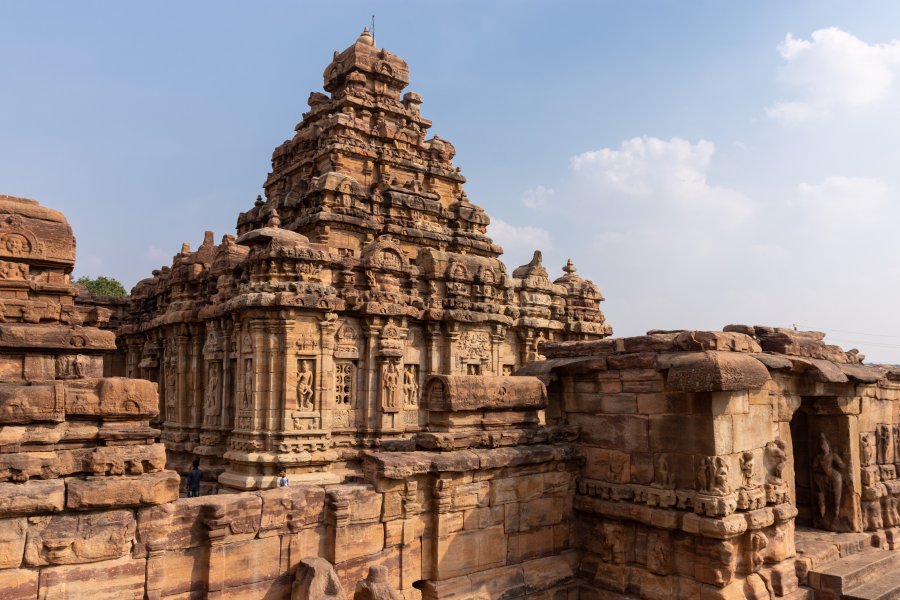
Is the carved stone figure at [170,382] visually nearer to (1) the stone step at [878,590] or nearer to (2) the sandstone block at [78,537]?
(2) the sandstone block at [78,537]

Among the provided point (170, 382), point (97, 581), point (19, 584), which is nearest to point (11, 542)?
point (19, 584)

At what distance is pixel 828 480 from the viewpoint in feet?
30.3

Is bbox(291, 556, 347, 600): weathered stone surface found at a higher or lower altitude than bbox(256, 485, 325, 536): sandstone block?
lower

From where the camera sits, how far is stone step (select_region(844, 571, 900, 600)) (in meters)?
7.43

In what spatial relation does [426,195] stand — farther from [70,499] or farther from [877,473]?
[70,499]

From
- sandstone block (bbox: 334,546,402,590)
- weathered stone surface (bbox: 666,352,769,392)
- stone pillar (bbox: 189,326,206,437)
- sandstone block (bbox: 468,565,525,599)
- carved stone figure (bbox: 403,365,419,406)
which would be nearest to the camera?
sandstone block (bbox: 334,546,402,590)

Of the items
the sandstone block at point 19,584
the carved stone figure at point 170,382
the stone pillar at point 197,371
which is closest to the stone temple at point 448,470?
the sandstone block at point 19,584

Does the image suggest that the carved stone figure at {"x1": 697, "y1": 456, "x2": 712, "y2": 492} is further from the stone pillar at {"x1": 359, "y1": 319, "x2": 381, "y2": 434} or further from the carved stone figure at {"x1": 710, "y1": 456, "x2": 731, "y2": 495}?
the stone pillar at {"x1": 359, "y1": 319, "x2": 381, "y2": 434}

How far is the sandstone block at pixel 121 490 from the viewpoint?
5094 millimetres

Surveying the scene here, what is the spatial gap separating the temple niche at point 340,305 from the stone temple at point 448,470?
11 cm

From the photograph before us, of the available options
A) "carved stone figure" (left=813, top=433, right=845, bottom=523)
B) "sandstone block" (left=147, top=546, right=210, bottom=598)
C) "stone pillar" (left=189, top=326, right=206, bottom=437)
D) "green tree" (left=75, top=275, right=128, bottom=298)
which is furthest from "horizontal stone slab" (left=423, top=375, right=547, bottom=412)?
"green tree" (left=75, top=275, right=128, bottom=298)

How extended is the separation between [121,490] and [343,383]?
9323mm

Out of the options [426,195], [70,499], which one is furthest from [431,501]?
[426,195]

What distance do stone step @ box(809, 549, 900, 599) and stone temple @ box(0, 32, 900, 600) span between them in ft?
0.12
